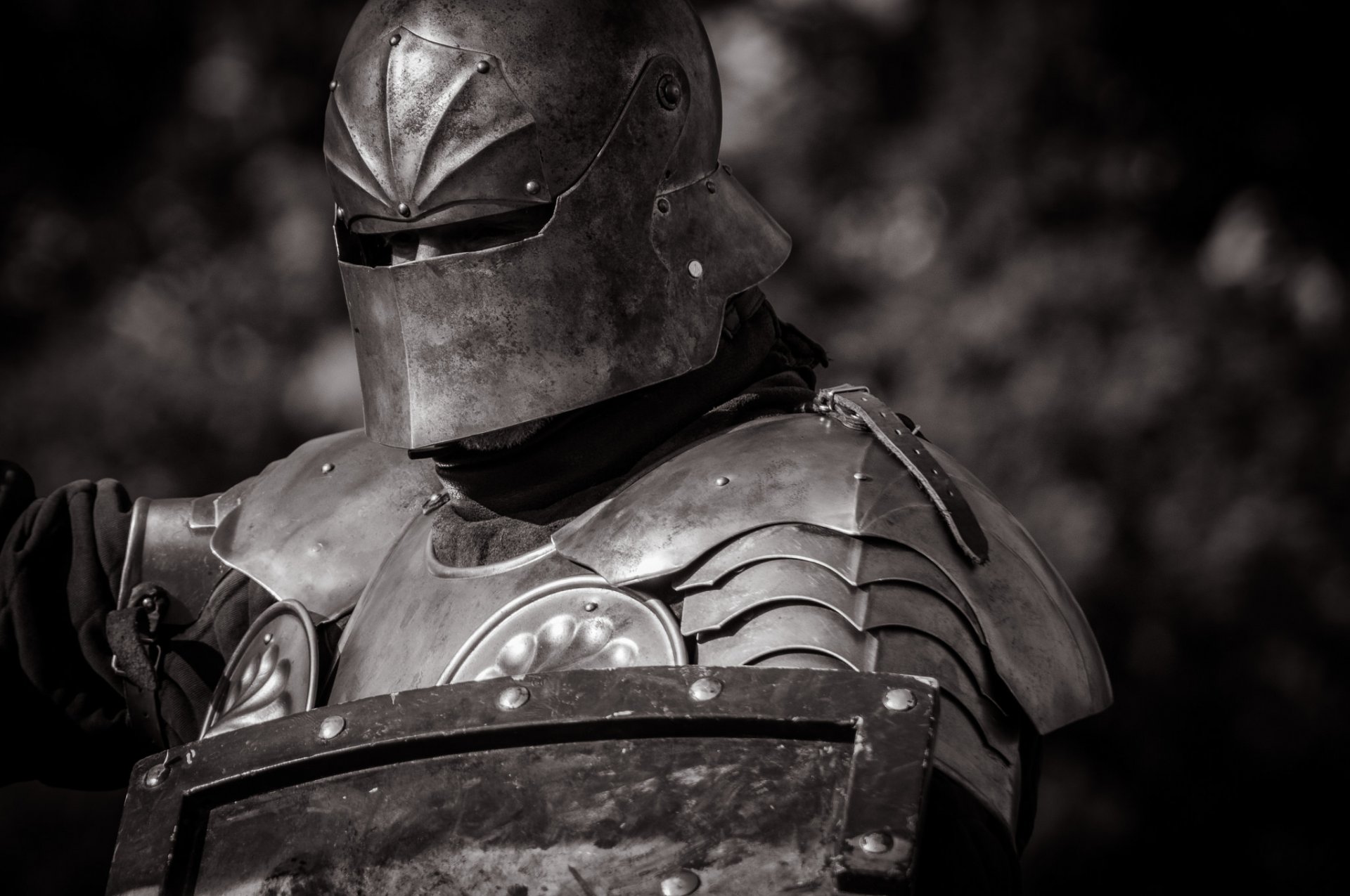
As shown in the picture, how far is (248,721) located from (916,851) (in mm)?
896

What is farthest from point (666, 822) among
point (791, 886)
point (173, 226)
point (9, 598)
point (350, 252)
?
point (173, 226)

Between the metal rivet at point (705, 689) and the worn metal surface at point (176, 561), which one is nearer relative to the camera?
the metal rivet at point (705, 689)

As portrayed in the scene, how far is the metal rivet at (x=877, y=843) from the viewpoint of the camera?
1.31m

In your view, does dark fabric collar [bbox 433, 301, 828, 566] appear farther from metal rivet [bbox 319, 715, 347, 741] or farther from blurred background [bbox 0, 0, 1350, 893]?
blurred background [bbox 0, 0, 1350, 893]

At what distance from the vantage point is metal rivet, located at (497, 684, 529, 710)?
4.81 feet

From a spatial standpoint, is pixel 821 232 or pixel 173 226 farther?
pixel 173 226

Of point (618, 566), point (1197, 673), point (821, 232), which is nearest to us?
point (618, 566)

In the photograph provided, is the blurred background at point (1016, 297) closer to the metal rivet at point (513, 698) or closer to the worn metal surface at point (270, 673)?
the worn metal surface at point (270, 673)

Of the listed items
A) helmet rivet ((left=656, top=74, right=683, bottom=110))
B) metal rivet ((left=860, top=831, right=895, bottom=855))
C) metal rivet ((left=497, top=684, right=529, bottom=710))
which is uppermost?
helmet rivet ((left=656, top=74, right=683, bottom=110))

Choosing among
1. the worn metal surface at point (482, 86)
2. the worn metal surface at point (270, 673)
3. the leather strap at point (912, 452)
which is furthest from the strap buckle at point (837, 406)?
the worn metal surface at point (270, 673)

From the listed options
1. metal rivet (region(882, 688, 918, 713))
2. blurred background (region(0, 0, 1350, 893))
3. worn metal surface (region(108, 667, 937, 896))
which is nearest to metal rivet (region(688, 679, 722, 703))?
worn metal surface (region(108, 667, 937, 896))

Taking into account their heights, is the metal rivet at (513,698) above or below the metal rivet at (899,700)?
below

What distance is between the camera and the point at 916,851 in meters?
1.31

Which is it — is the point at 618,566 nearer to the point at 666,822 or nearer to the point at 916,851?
the point at 666,822
